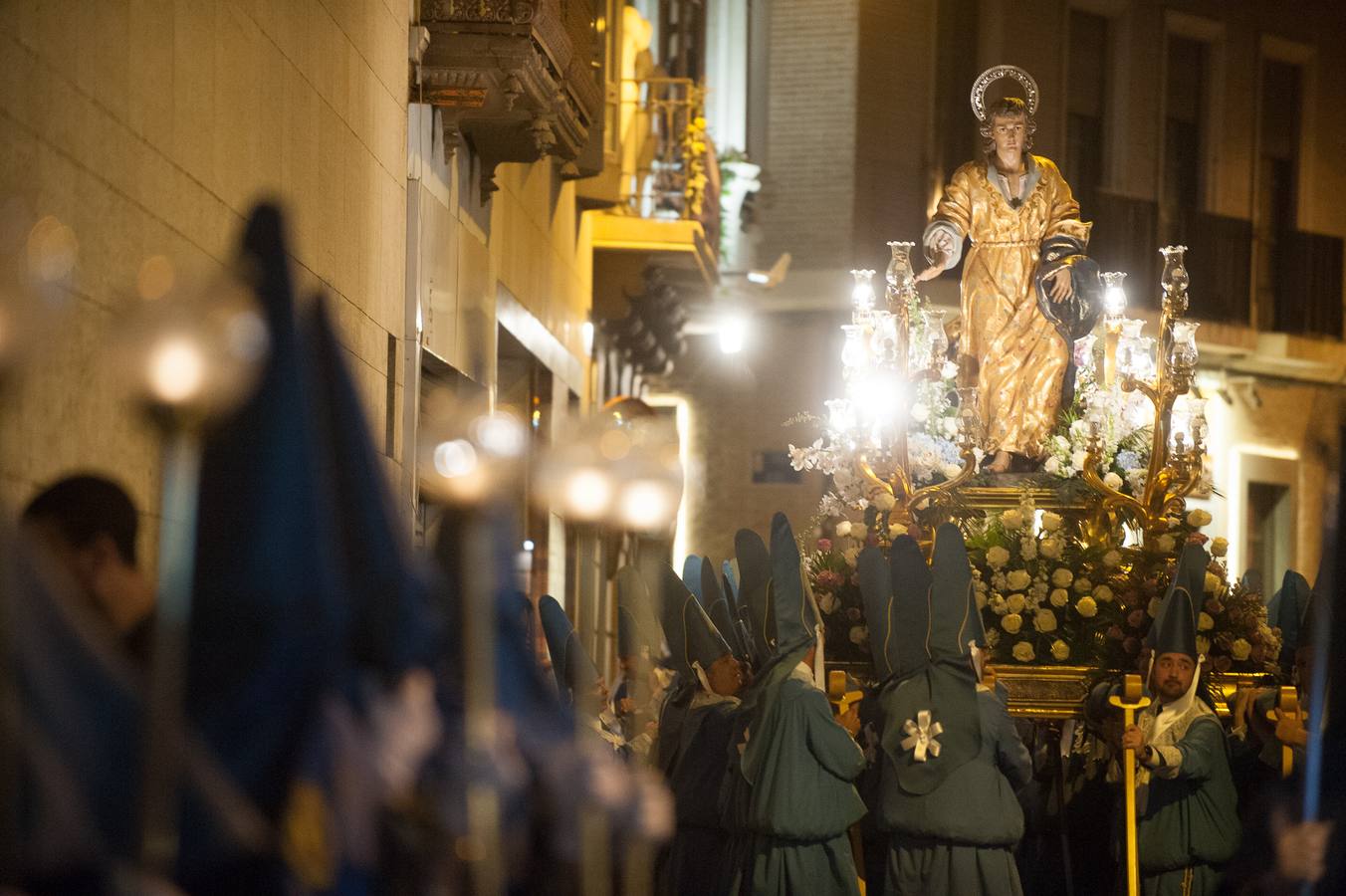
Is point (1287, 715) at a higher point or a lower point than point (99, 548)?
lower

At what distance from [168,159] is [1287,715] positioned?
5.34m

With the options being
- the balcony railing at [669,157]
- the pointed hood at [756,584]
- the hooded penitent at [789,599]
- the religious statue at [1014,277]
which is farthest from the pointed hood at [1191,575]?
the balcony railing at [669,157]

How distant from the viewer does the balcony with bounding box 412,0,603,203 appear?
40.9 ft

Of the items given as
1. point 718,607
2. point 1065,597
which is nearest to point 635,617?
point 718,607

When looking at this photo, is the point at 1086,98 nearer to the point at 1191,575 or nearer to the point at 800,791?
the point at 1191,575

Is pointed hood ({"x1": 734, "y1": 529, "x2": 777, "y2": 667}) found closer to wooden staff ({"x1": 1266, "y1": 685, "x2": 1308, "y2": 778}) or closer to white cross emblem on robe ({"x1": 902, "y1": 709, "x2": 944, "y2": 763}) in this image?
white cross emblem on robe ({"x1": 902, "y1": 709, "x2": 944, "y2": 763})

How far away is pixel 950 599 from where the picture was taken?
988 centimetres

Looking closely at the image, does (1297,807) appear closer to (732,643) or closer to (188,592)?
(188,592)

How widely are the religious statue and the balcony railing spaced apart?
6.32m

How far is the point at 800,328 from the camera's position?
981 inches

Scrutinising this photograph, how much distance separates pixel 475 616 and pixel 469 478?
1.18 ft

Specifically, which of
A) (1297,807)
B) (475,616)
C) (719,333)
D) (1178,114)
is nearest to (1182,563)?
(1297,807)

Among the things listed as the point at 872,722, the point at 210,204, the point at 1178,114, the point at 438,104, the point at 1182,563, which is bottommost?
the point at 872,722

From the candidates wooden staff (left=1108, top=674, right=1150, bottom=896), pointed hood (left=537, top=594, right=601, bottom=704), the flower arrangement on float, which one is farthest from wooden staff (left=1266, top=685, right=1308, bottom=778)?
pointed hood (left=537, top=594, right=601, bottom=704)
